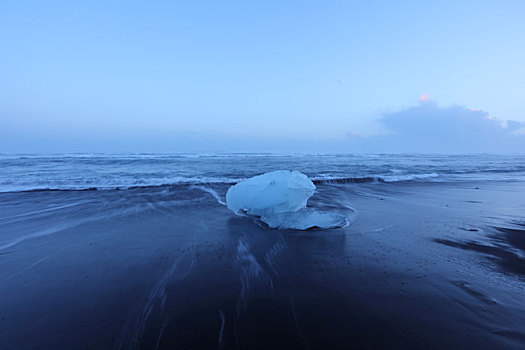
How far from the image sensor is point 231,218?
5.33 m

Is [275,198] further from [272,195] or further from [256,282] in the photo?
[256,282]

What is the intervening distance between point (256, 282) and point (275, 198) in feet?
9.23

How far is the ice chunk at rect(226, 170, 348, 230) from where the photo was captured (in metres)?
4.79

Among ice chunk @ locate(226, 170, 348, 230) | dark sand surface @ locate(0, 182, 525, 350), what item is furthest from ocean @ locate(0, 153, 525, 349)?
ice chunk @ locate(226, 170, 348, 230)

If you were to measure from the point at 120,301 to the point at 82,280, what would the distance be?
0.79 metres

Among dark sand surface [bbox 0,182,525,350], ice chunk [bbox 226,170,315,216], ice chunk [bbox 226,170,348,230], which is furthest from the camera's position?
ice chunk [bbox 226,170,315,216]

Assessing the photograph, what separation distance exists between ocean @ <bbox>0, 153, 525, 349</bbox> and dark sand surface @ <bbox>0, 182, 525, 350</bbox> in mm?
15

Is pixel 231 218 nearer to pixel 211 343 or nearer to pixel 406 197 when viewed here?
pixel 211 343

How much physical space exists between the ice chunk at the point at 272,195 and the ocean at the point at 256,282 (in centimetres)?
41

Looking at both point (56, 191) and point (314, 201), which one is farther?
point (56, 191)

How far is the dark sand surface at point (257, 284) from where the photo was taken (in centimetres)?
187

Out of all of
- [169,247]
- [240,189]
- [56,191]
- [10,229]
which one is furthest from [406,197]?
[56,191]

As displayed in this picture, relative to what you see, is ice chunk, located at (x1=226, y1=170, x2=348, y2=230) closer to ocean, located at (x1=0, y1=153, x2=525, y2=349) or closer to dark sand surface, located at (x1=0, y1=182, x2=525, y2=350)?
ocean, located at (x1=0, y1=153, x2=525, y2=349)

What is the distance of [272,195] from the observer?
Answer: 5.41 meters
